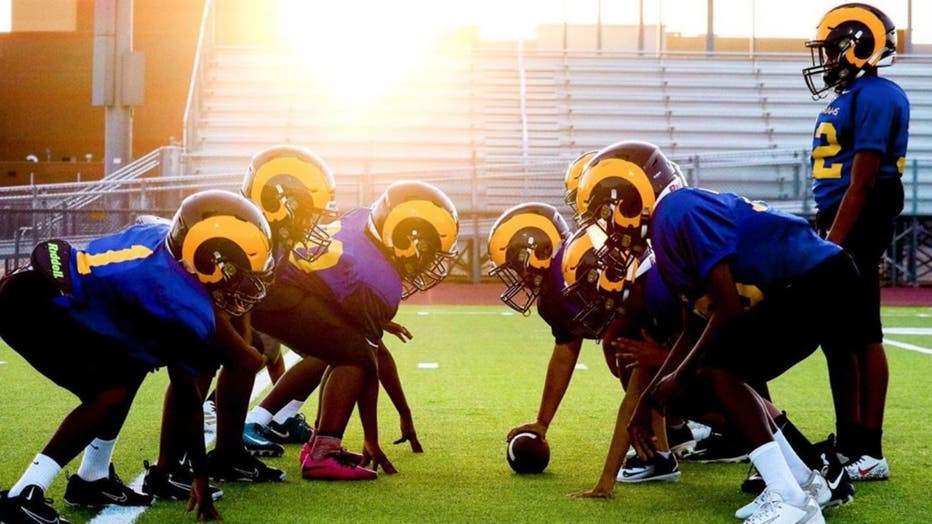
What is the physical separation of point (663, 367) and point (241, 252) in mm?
1474

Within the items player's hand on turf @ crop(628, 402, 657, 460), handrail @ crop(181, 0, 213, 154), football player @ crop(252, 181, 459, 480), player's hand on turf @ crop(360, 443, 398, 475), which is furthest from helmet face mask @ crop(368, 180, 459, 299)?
handrail @ crop(181, 0, 213, 154)

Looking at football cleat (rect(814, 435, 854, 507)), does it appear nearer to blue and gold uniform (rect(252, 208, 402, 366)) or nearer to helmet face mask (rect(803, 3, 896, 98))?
helmet face mask (rect(803, 3, 896, 98))

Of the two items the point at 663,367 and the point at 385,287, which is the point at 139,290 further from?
the point at 663,367

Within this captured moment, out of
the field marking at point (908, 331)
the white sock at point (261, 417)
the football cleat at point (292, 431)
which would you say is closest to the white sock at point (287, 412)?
the football cleat at point (292, 431)

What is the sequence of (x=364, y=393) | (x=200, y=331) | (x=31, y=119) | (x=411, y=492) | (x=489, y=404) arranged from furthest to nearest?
(x=31, y=119), (x=489, y=404), (x=364, y=393), (x=411, y=492), (x=200, y=331)

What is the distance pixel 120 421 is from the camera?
4215 mm

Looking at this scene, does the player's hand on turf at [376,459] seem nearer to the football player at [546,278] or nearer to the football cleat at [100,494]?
→ the football player at [546,278]

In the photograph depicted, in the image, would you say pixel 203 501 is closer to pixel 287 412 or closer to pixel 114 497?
pixel 114 497

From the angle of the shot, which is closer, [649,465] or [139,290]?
[139,290]

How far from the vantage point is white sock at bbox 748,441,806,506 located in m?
3.82

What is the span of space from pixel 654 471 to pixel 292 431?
189 centimetres

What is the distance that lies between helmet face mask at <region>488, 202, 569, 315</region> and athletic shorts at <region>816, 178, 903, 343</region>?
1197mm

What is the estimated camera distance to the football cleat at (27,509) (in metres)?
3.76

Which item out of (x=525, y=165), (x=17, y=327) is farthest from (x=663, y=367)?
(x=525, y=165)
